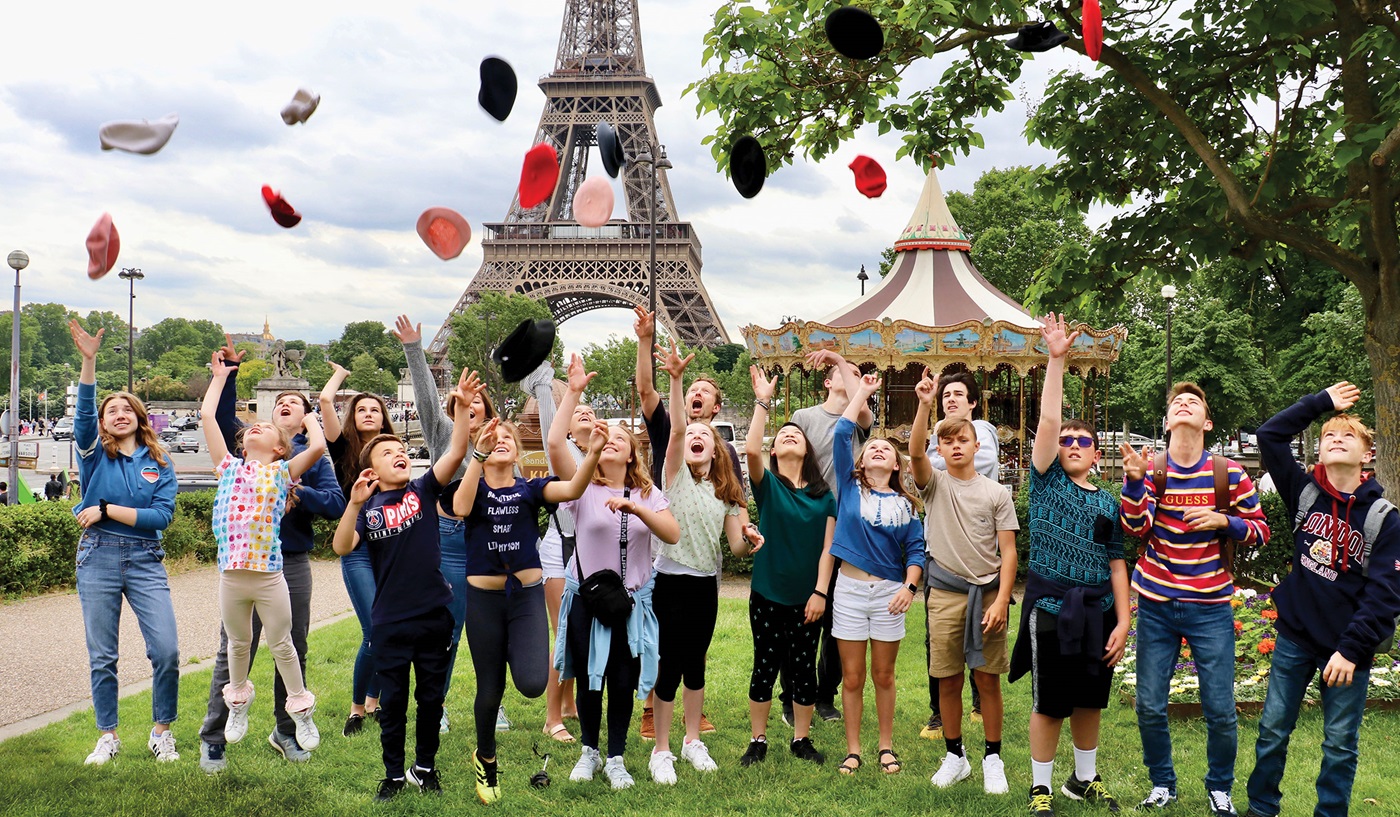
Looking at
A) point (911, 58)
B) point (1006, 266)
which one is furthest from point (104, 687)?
point (1006, 266)

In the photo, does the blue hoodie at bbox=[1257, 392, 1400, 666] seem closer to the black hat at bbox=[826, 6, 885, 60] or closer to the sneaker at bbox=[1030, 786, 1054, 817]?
the sneaker at bbox=[1030, 786, 1054, 817]

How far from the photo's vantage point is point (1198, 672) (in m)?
4.10

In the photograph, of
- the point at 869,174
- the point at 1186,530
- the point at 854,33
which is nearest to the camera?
the point at 1186,530

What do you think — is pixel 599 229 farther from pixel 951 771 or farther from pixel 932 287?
pixel 951 771

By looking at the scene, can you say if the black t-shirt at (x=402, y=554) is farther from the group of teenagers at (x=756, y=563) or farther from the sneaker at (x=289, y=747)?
the sneaker at (x=289, y=747)

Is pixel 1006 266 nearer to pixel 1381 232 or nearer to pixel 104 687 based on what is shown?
pixel 1381 232

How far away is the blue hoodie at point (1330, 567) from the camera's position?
3.70 meters

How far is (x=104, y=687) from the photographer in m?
4.71

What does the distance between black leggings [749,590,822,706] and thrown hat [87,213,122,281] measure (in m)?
3.61

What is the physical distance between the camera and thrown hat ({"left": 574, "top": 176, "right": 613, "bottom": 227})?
508cm

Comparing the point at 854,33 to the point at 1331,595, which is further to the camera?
the point at 854,33

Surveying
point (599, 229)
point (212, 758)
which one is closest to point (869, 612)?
point (212, 758)

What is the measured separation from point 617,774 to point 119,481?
280cm

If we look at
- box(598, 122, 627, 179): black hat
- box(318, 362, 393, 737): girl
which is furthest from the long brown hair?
box(598, 122, 627, 179): black hat
